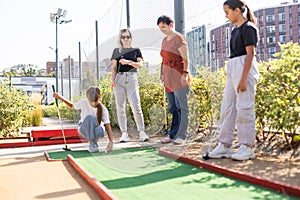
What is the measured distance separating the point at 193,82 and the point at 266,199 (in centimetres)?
324

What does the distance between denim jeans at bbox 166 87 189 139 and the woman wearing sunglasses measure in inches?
22.3

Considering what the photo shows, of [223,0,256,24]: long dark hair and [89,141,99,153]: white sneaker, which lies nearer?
[223,0,256,24]: long dark hair

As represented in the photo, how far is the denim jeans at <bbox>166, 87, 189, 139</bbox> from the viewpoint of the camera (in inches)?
182

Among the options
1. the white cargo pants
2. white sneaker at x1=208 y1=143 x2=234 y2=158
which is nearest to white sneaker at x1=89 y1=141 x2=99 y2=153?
white sneaker at x1=208 y1=143 x2=234 y2=158

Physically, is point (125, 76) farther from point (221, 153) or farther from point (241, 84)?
point (241, 84)

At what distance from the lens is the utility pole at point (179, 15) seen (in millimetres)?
5438

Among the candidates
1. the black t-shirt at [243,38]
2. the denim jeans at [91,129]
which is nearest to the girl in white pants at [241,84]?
the black t-shirt at [243,38]

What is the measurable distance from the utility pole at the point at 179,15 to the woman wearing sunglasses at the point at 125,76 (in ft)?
2.93

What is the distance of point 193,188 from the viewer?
102 inches

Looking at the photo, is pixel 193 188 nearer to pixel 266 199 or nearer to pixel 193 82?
pixel 266 199

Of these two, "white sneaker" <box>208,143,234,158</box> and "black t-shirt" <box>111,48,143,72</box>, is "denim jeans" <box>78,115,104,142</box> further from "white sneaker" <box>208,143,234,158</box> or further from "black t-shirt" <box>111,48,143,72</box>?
"white sneaker" <box>208,143,234,158</box>

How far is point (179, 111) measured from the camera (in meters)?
4.72

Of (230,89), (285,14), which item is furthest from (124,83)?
(285,14)

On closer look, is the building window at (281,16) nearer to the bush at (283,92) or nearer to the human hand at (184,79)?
the human hand at (184,79)
